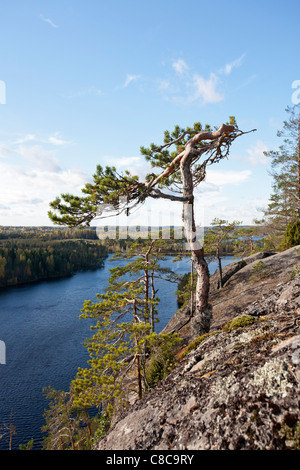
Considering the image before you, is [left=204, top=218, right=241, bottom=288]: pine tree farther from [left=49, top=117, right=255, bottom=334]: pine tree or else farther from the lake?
[left=49, top=117, right=255, bottom=334]: pine tree

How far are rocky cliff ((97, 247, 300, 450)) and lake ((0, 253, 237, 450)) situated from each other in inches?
446

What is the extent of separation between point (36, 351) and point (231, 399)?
2785 centimetres

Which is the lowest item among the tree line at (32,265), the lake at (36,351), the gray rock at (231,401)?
the lake at (36,351)

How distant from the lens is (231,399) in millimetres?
2629

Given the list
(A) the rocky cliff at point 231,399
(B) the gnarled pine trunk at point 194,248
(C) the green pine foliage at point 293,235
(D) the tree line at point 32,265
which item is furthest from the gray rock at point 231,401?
(D) the tree line at point 32,265

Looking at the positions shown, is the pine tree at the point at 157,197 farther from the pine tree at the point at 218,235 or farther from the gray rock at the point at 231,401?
the pine tree at the point at 218,235

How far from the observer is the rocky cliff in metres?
2.20

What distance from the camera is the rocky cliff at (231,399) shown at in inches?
86.7

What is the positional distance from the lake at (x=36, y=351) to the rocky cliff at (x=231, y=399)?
11.3 m

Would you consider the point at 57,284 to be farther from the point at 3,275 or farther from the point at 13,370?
the point at 13,370

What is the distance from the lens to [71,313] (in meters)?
36.2

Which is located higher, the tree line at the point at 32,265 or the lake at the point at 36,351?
the tree line at the point at 32,265
